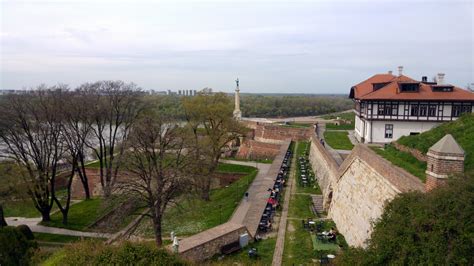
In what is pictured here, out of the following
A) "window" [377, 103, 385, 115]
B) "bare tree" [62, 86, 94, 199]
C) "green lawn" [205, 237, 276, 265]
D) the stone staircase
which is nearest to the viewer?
"green lawn" [205, 237, 276, 265]

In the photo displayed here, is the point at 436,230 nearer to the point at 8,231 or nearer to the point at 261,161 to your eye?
the point at 8,231

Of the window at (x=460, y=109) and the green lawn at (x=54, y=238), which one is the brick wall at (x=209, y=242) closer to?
Answer: the green lawn at (x=54, y=238)

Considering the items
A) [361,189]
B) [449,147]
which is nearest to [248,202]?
[361,189]

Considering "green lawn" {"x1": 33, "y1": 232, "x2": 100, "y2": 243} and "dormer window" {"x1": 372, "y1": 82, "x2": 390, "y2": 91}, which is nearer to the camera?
"green lawn" {"x1": 33, "y1": 232, "x2": 100, "y2": 243}

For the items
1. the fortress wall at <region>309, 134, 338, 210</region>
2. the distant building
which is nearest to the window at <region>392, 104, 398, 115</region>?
the distant building

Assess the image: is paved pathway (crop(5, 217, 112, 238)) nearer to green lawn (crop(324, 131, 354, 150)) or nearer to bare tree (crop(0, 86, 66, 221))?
bare tree (crop(0, 86, 66, 221))

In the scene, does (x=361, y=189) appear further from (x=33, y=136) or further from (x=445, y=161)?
(x=33, y=136)
